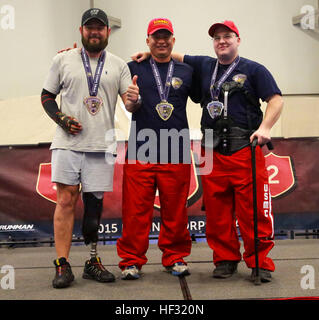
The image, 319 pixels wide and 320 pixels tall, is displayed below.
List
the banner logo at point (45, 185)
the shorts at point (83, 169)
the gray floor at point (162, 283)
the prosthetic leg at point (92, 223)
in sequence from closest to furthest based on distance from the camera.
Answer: the gray floor at point (162, 283) → the shorts at point (83, 169) → the prosthetic leg at point (92, 223) → the banner logo at point (45, 185)

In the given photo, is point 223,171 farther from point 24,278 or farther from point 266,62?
point 266,62

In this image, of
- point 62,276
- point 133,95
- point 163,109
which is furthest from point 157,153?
point 62,276

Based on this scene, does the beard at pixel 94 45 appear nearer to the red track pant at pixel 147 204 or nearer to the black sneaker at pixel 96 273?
the red track pant at pixel 147 204

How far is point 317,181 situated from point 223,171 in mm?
2165

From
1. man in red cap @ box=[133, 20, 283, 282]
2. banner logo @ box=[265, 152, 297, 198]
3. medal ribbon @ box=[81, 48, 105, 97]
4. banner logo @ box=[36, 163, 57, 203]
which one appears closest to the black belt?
man in red cap @ box=[133, 20, 283, 282]

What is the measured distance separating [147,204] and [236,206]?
26.2 inches

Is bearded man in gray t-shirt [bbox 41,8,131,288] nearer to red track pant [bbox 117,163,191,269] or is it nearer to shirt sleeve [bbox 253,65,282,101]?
red track pant [bbox 117,163,191,269]

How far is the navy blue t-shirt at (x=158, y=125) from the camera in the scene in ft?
11.6

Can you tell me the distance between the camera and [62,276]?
3.31 meters

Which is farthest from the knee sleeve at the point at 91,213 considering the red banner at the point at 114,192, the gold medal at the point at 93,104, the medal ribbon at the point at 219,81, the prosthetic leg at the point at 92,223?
the red banner at the point at 114,192

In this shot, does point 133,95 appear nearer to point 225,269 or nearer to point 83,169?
point 83,169

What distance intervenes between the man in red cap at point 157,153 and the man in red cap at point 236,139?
219 mm

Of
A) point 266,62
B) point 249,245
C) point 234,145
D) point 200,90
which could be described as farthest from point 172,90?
point 266,62

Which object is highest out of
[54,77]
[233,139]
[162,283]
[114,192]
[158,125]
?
[54,77]
